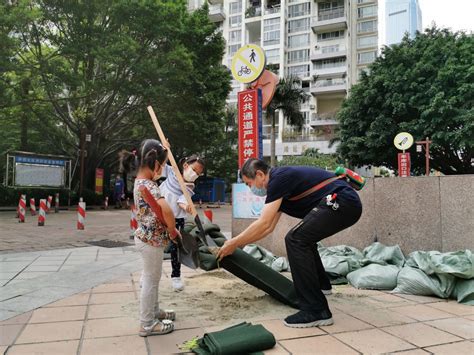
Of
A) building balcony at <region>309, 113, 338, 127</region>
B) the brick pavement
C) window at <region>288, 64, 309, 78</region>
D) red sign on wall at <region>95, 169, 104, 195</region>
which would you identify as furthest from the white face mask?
window at <region>288, 64, 309, 78</region>

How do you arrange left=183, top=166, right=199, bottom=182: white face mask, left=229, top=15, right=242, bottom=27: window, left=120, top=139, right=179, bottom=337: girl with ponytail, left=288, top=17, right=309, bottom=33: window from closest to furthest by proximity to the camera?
left=120, top=139, right=179, bottom=337: girl with ponytail
left=183, top=166, right=199, bottom=182: white face mask
left=288, top=17, right=309, bottom=33: window
left=229, top=15, right=242, bottom=27: window

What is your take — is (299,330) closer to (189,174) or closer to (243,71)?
(189,174)

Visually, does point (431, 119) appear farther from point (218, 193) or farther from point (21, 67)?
point (21, 67)

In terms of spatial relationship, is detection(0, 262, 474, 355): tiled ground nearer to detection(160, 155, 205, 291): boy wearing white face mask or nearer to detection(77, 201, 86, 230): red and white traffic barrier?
detection(160, 155, 205, 291): boy wearing white face mask

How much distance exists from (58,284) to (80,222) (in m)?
6.98

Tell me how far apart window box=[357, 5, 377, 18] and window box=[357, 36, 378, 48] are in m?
2.75

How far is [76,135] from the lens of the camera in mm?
21906

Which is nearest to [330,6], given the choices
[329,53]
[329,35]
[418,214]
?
[329,35]

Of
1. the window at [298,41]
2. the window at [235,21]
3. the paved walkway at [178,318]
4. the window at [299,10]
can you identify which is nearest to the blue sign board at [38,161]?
the paved walkway at [178,318]

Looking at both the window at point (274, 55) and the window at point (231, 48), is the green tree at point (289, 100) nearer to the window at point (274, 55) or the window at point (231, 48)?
the window at point (274, 55)

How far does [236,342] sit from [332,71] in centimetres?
4824

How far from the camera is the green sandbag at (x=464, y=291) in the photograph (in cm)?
383

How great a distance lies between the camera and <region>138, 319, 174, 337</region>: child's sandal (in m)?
2.96

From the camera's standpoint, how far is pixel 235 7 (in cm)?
5341
